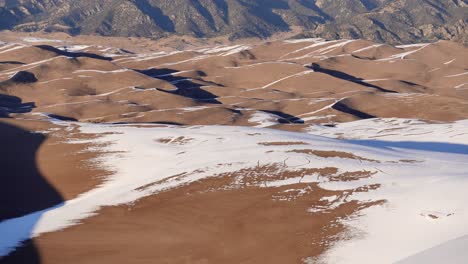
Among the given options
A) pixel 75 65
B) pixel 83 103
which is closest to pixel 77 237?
pixel 83 103

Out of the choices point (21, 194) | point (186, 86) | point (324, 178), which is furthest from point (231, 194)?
point (186, 86)

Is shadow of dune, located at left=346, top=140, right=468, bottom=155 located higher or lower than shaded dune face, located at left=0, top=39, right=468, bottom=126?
higher

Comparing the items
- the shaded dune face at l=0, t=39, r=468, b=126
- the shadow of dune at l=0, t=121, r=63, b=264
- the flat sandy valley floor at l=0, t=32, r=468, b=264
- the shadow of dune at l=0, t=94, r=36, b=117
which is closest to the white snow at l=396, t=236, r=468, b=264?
the flat sandy valley floor at l=0, t=32, r=468, b=264

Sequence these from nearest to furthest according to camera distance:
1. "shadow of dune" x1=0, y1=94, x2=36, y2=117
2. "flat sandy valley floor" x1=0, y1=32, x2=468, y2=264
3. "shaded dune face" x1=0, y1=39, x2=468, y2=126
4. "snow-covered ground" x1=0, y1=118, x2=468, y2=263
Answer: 1. "snow-covered ground" x1=0, y1=118, x2=468, y2=263
2. "flat sandy valley floor" x1=0, y1=32, x2=468, y2=264
3. "shaded dune face" x1=0, y1=39, x2=468, y2=126
4. "shadow of dune" x1=0, y1=94, x2=36, y2=117

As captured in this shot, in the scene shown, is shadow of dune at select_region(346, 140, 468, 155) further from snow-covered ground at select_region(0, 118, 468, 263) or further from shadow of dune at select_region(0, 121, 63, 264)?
shadow of dune at select_region(0, 121, 63, 264)

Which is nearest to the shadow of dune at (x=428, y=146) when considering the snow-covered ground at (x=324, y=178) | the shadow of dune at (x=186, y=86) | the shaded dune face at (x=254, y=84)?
the snow-covered ground at (x=324, y=178)

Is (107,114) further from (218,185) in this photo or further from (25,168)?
(218,185)

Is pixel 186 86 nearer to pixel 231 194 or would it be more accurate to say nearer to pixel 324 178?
pixel 324 178
